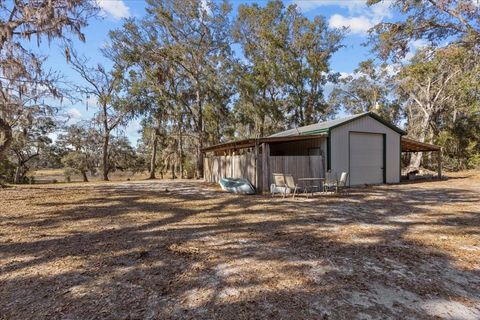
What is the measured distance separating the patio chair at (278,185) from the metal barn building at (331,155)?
606 millimetres

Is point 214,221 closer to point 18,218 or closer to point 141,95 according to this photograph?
point 18,218

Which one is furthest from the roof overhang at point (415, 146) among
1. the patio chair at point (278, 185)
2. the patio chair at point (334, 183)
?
the patio chair at point (278, 185)

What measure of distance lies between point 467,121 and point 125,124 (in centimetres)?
3016

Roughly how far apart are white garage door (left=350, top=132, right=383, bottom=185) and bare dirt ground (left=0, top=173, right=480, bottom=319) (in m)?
6.72

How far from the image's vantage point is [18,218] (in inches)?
251

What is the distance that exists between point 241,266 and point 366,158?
11.8 m

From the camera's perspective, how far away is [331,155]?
1228 centimetres

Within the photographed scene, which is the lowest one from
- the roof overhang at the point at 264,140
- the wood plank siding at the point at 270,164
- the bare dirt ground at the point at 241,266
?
the bare dirt ground at the point at 241,266

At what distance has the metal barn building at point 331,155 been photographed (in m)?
11.1

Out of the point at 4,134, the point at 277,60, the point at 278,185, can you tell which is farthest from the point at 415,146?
the point at 4,134

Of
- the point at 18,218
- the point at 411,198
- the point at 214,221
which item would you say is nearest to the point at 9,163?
the point at 18,218

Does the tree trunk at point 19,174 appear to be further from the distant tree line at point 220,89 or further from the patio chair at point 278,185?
the patio chair at point 278,185

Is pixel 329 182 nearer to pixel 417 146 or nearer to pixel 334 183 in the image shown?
pixel 334 183

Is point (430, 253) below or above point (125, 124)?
below
